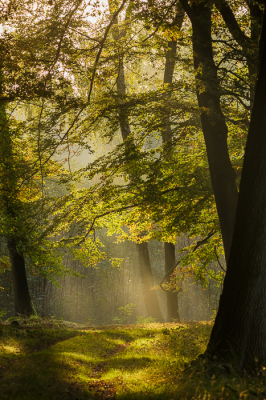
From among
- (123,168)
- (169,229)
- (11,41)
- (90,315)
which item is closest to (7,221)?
(123,168)

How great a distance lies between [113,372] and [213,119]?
520 cm

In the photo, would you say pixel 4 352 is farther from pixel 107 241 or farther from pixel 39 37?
pixel 107 241

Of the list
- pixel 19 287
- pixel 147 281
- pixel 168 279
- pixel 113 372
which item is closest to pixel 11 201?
pixel 19 287

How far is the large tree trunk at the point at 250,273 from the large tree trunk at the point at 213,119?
2.03 m

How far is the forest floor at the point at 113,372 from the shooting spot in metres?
4.24

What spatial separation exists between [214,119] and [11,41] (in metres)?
4.42

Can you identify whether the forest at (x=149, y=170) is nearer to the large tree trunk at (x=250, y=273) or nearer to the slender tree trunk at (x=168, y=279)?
the large tree trunk at (x=250, y=273)

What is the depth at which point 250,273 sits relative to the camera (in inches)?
193

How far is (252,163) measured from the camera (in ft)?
16.6

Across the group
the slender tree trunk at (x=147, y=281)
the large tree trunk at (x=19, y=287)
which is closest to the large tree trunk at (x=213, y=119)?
the slender tree trunk at (x=147, y=281)

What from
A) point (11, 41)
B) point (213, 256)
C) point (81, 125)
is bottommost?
point (213, 256)

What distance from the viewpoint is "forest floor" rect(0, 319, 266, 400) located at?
13.9 ft

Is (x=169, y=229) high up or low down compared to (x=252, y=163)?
down

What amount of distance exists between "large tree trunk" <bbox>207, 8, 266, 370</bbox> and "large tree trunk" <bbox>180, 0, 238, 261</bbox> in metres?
2.03
